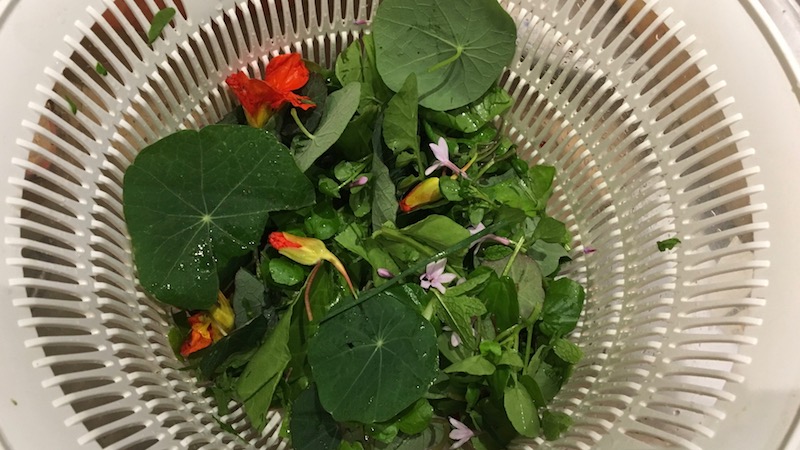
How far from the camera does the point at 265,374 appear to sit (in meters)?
0.69

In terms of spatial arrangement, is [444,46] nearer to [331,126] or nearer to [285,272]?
[331,126]

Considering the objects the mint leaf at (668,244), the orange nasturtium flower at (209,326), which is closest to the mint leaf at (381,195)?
the orange nasturtium flower at (209,326)

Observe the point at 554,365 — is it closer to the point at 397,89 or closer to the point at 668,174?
the point at 668,174

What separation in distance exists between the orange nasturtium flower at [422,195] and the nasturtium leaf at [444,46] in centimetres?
10

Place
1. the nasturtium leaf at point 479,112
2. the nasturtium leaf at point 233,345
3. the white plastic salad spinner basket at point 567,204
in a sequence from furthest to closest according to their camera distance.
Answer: the nasturtium leaf at point 479,112 → the nasturtium leaf at point 233,345 → the white plastic salad spinner basket at point 567,204

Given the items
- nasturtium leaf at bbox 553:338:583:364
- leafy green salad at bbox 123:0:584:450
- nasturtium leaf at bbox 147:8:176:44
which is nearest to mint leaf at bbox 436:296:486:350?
leafy green salad at bbox 123:0:584:450

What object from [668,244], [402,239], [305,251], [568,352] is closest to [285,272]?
[305,251]

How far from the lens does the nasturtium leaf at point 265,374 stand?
680mm

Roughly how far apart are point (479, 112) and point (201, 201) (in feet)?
1.24

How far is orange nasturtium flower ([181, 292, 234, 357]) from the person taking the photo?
0.71 meters

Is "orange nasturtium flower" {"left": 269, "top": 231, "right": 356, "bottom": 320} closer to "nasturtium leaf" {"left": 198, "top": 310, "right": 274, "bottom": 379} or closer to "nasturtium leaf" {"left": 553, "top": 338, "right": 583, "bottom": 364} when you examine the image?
"nasturtium leaf" {"left": 198, "top": 310, "right": 274, "bottom": 379}

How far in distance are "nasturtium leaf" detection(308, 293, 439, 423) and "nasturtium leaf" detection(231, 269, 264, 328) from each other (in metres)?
0.11

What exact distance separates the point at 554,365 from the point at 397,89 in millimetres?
414

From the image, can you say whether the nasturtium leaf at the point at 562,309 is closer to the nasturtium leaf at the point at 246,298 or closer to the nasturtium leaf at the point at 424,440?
the nasturtium leaf at the point at 424,440
